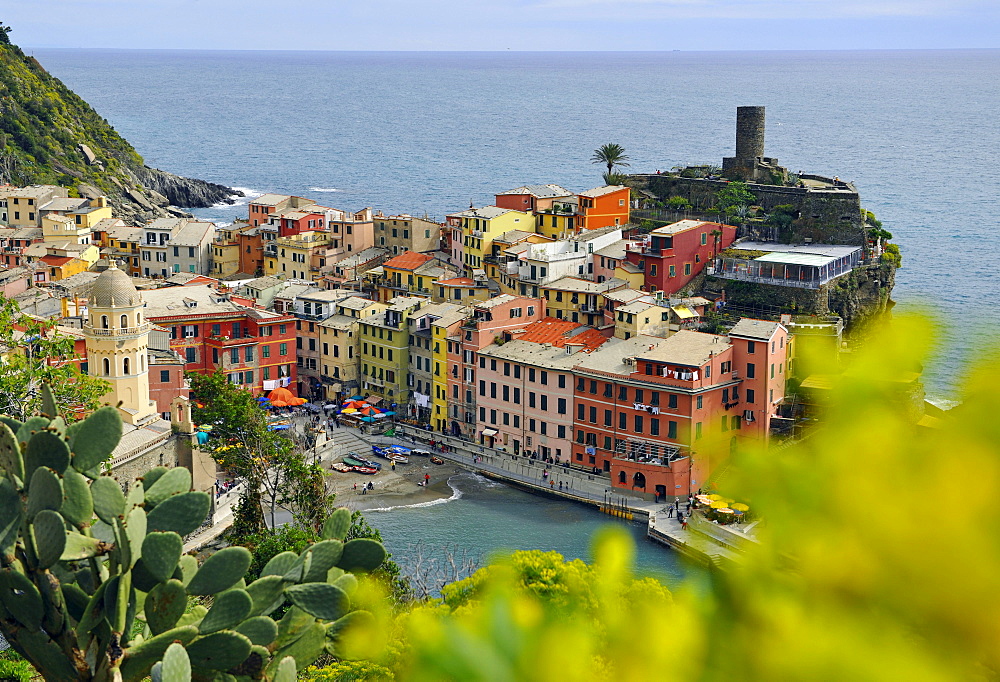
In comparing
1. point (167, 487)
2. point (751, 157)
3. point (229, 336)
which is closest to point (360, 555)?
point (167, 487)

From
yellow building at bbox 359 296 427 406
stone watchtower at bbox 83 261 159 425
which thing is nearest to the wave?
stone watchtower at bbox 83 261 159 425

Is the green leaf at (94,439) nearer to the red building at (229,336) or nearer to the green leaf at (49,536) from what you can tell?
the green leaf at (49,536)

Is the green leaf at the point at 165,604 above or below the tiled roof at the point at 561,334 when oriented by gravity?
above

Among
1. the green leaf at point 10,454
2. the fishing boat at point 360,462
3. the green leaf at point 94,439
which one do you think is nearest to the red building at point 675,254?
the fishing boat at point 360,462

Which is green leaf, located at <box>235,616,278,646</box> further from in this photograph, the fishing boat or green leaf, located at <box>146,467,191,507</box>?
the fishing boat

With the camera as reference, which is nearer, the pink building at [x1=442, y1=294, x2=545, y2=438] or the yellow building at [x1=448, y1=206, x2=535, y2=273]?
the pink building at [x1=442, y1=294, x2=545, y2=438]
